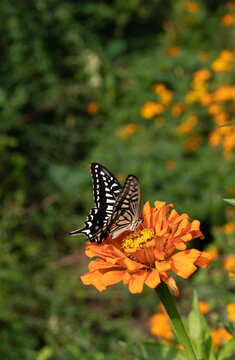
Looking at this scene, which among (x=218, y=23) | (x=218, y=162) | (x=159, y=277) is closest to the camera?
(x=159, y=277)

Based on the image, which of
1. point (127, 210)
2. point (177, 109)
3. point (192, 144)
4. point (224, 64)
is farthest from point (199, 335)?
point (224, 64)

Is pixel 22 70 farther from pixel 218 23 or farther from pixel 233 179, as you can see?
pixel 218 23

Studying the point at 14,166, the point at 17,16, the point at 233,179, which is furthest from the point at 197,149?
the point at 17,16

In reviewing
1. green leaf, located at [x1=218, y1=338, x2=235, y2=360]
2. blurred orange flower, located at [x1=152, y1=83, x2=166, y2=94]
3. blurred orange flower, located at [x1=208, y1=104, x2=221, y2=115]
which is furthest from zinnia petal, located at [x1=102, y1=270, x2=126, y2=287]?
blurred orange flower, located at [x1=152, y1=83, x2=166, y2=94]

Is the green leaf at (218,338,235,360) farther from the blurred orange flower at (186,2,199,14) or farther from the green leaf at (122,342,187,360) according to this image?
the blurred orange flower at (186,2,199,14)

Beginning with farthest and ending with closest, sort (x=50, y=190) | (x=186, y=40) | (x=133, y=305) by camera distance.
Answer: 1. (x=186, y=40)
2. (x=50, y=190)
3. (x=133, y=305)
